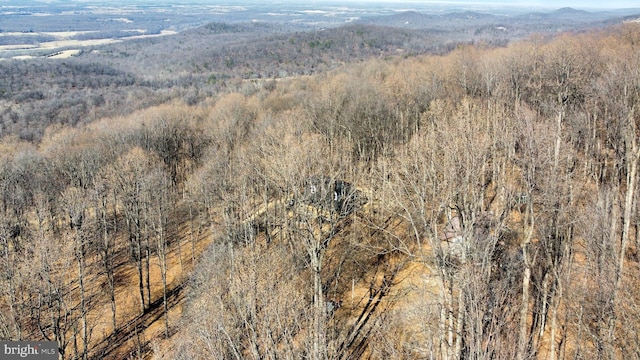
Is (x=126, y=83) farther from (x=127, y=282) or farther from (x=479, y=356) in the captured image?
(x=479, y=356)

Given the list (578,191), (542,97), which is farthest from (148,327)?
(542,97)

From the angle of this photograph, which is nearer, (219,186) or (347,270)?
(347,270)

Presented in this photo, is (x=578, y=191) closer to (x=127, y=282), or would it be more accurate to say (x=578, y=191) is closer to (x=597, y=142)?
(x=597, y=142)

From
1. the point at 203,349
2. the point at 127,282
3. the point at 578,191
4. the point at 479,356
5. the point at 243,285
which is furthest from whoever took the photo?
the point at 127,282

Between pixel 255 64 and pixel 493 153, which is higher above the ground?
pixel 255 64

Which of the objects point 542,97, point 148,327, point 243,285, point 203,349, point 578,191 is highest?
point 542,97

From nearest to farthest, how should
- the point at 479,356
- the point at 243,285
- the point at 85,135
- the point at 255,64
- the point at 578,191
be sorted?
the point at 479,356 < the point at 243,285 < the point at 578,191 < the point at 85,135 < the point at 255,64
